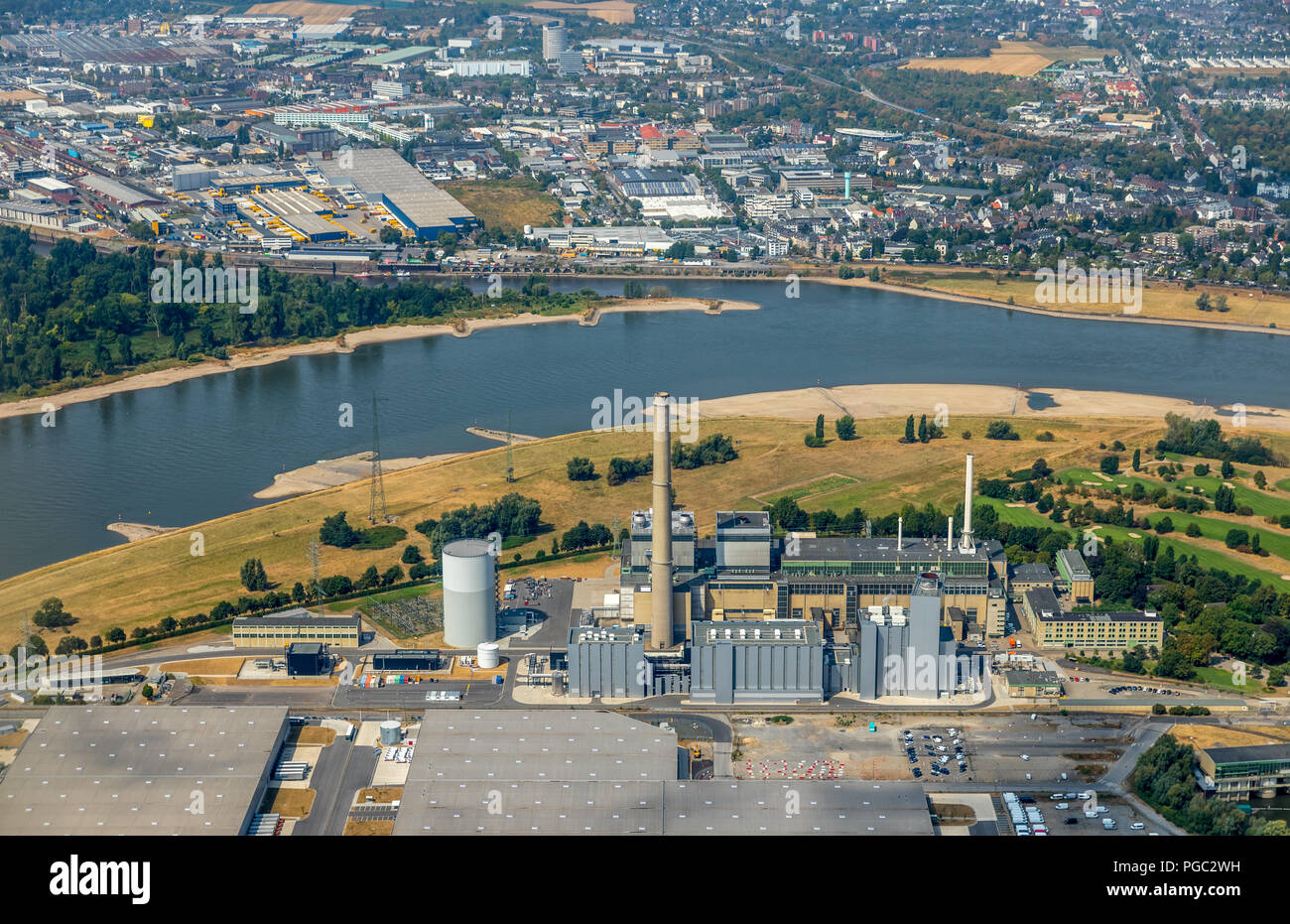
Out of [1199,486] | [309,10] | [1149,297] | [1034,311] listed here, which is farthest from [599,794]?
[309,10]

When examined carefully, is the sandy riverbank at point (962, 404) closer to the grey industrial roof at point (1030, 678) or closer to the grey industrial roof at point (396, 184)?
the grey industrial roof at point (1030, 678)

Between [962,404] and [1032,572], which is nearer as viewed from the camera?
[1032,572]

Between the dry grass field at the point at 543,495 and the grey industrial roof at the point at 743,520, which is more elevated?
the grey industrial roof at the point at 743,520

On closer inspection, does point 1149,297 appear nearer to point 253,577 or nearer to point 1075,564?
point 1075,564

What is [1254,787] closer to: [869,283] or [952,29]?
[869,283]

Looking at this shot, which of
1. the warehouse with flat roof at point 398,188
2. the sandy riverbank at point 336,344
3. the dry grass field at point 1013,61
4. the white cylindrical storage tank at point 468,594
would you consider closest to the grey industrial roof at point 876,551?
the white cylindrical storage tank at point 468,594

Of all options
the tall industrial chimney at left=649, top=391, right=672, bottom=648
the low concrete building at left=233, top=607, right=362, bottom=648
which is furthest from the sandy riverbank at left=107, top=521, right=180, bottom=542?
A: the tall industrial chimney at left=649, top=391, right=672, bottom=648
